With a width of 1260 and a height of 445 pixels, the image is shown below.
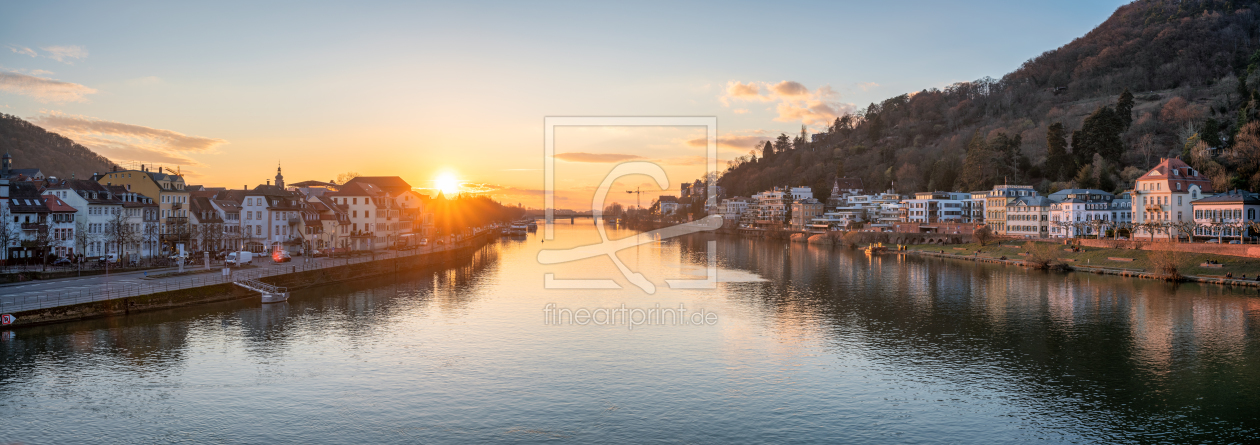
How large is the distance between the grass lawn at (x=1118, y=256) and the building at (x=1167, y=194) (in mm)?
6637

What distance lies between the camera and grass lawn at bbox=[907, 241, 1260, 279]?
5547 cm

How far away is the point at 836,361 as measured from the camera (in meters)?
30.6

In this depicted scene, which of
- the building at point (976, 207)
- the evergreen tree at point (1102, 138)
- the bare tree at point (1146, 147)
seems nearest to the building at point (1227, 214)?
the evergreen tree at point (1102, 138)

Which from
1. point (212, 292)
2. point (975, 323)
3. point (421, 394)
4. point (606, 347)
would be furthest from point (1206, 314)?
point (212, 292)

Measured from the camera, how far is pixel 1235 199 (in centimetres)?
6469

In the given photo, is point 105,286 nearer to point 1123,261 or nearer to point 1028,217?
point 1123,261

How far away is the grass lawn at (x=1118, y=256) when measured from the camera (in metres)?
55.5

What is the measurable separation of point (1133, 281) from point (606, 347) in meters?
48.3

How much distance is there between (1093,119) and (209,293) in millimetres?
114541

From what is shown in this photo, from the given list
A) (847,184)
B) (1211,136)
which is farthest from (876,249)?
(847,184)

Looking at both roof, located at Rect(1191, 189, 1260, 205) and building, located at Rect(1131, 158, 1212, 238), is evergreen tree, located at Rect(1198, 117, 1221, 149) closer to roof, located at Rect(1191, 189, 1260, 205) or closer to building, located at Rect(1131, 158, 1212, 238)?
building, located at Rect(1131, 158, 1212, 238)

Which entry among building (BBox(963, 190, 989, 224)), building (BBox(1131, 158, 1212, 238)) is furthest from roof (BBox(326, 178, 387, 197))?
building (BBox(963, 190, 989, 224))

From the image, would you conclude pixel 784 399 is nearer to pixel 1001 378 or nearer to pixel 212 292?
pixel 1001 378

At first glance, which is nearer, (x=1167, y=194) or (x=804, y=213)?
(x=1167, y=194)
